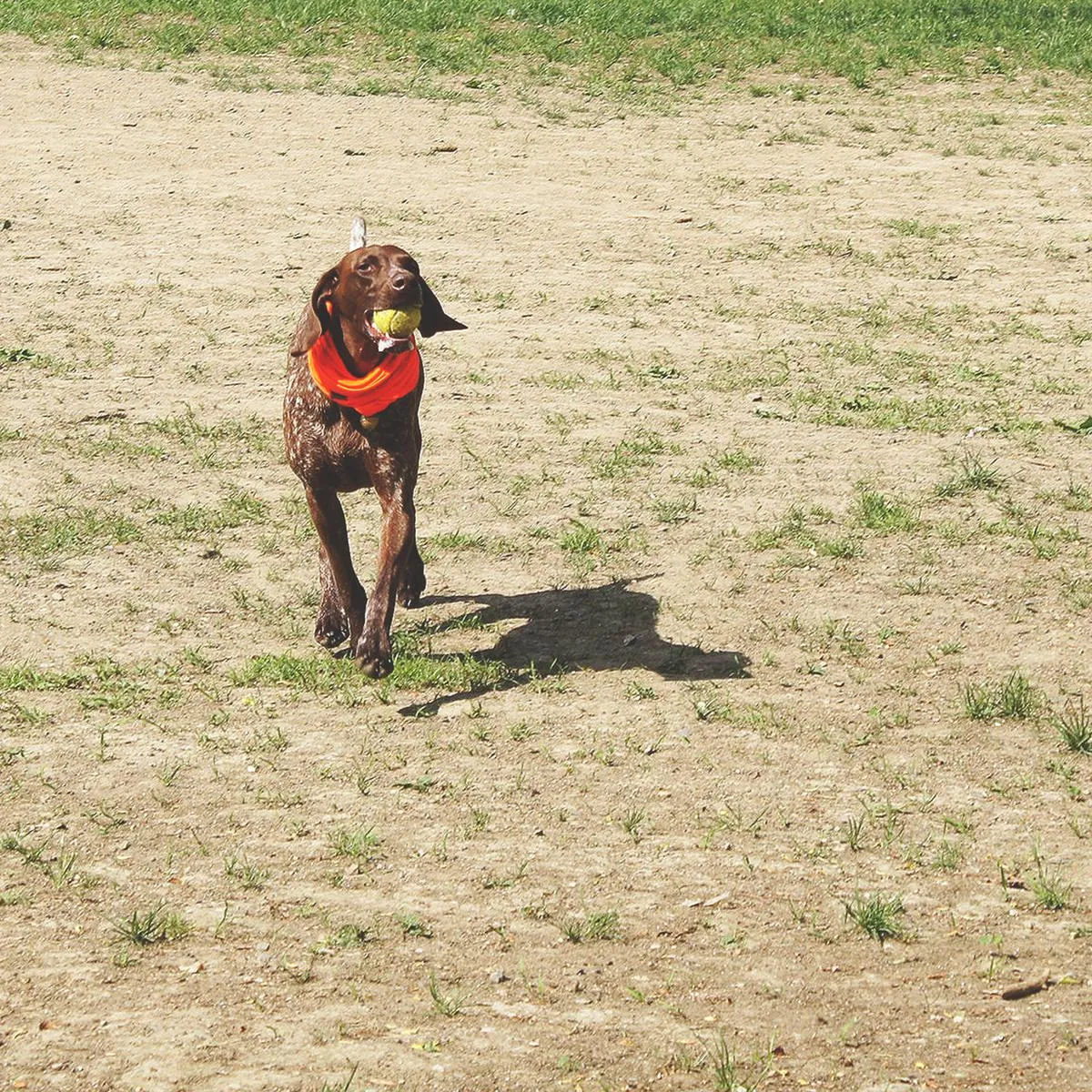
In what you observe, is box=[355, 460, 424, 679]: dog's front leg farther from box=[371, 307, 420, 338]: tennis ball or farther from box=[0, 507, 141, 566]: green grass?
box=[0, 507, 141, 566]: green grass

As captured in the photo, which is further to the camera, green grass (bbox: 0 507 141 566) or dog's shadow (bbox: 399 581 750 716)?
green grass (bbox: 0 507 141 566)

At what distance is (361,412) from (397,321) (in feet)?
1.33

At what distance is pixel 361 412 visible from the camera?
22.9 ft

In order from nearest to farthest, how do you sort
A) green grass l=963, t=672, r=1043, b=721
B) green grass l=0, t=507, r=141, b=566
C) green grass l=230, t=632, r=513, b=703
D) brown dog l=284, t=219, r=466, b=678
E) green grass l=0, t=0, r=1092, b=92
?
1. green grass l=963, t=672, r=1043, b=721
2. brown dog l=284, t=219, r=466, b=678
3. green grass l=230, t=632, r=513, b=703
4. green grass l=0, t=507, r=141, b=566
5. green grass l=0, t=0, r=1092, b=92

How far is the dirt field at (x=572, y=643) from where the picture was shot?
498 cm

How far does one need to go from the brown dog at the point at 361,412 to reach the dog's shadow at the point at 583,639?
54 cm

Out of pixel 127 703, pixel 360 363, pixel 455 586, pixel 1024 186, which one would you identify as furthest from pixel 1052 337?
pixel 127 703

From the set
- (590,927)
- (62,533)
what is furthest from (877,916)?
(62,533)

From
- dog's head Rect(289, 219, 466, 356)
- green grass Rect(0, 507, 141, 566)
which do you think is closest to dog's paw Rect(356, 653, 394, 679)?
dog's head Rect(289, 219, 466, 356)

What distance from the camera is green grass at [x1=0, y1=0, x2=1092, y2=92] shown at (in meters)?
17.2

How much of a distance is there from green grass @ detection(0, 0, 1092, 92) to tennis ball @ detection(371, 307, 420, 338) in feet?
33.9

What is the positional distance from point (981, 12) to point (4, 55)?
32.0 ft

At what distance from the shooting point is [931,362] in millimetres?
10797

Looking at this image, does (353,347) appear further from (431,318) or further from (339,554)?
(339,554)
